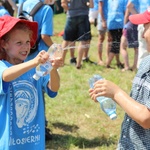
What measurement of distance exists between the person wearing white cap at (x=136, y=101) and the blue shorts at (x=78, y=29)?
16.7ft

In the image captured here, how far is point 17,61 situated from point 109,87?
70 centimetres

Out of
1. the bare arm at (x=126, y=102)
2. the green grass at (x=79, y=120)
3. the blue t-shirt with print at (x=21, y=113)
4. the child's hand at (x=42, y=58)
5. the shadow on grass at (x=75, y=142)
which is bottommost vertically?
the green grass at (x=79, y=120)

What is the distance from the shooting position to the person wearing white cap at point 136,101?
6.81 ft

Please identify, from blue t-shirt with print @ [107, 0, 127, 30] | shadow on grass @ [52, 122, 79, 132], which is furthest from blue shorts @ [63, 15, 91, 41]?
shadow on grass @ [52, 122, 79, 132]

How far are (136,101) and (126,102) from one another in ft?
0.42

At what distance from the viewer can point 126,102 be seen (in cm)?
210

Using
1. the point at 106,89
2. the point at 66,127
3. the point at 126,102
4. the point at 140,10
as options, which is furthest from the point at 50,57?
the point at 140,10

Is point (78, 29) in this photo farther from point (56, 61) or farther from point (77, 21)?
point (56, 61)

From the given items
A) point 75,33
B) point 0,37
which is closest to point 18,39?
point 0,37

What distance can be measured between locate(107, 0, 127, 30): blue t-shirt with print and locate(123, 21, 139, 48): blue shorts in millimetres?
262

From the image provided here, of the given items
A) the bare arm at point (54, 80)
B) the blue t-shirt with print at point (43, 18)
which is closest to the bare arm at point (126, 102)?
the bare arm at point (54, 80)

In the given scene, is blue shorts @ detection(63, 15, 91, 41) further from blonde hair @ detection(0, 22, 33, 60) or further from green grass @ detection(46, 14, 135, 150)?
blonde hair @ detection(0, 22, 33, 60)

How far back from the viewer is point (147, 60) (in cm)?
228

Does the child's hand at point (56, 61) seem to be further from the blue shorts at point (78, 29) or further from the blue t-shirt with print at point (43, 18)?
the blue shorts at point (78, 29)
